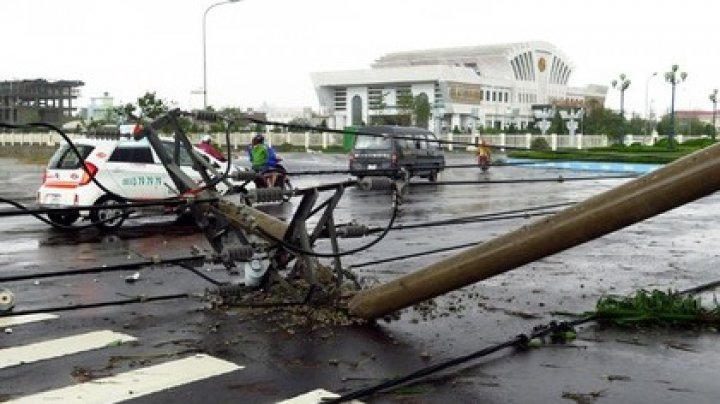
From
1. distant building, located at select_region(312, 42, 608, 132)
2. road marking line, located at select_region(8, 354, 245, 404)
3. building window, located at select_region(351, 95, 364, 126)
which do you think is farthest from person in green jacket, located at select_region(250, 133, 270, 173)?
building window, located at select_region(351, 95, 364, 126)

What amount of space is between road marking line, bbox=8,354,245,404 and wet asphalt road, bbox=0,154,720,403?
0.11 m

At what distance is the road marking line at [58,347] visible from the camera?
20.8 ft

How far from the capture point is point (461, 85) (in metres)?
115

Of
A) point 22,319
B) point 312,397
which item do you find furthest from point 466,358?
point 22,319

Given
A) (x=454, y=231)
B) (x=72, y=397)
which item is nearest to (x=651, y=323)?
(x=72, y=397)

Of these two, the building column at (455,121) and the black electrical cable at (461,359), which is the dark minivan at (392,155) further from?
the building column at (455,121)

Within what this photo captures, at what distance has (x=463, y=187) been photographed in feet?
94.2

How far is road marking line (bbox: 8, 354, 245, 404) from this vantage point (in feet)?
17.6

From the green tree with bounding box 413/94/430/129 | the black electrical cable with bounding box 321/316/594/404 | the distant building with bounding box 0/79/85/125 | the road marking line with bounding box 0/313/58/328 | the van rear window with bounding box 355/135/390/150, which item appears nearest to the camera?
the black electrical cable with bounding box 321/316/594/404

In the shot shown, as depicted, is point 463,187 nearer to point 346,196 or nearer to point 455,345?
point 346,196

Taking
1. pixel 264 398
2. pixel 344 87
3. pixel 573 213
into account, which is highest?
pixel 344 87

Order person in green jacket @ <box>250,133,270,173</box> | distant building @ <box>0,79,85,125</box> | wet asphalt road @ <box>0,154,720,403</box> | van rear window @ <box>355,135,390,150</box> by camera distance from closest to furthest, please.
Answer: wet asphalt road @ <box>0,154,720,403</box> < person in green jacket @ <box>250,133,270,173</box> < van rear window @ <box>355,135,390,150</box> < distant building @ <box>0,79,85,125</box>

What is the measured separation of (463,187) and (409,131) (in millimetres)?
2984

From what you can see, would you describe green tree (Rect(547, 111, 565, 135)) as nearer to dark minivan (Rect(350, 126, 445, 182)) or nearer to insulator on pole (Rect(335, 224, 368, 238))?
dark minivan (Rect(350, 126, 445, 182))
